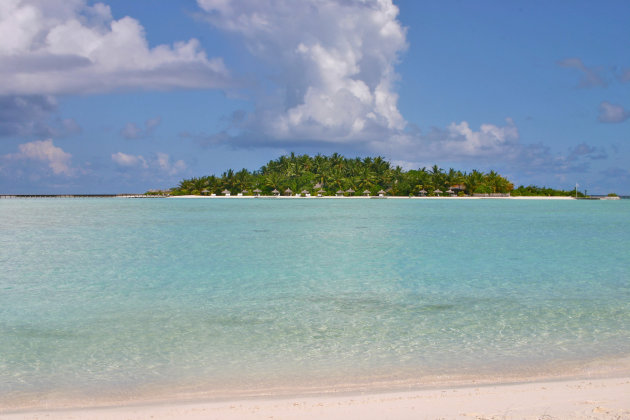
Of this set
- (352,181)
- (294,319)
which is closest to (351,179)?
(352,181)

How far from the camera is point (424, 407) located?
5.53 m

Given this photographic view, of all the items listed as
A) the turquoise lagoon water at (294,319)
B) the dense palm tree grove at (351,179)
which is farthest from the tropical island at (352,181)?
the turquoise lagoon water at (294,319)

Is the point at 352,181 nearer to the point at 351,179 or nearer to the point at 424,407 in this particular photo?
the point at 351,179

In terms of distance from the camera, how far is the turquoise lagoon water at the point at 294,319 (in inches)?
291

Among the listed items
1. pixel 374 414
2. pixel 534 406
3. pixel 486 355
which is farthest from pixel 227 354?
pixel 534 406

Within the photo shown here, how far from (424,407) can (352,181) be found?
13619 centimetres

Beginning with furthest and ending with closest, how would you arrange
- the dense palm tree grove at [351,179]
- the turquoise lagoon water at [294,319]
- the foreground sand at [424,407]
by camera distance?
1. the dense palm tree grove at [351,179]
2. the turquoise lagoon water at [294,319]
3. the foreground sand at [424,407]

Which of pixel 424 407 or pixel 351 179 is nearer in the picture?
pixel 424 407

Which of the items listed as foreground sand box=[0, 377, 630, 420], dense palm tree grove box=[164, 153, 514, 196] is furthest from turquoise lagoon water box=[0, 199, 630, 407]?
dense palm tree grove box=[164, 153, 514, 196]

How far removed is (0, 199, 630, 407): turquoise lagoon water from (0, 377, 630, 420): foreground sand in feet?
2.68

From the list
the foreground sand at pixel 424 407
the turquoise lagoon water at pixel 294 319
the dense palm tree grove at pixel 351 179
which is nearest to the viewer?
the foreground sand at pixel 424 407

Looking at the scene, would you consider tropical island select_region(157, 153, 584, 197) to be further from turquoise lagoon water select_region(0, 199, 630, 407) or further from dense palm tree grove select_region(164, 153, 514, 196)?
turquoise lagoon water select_region(0, 199, 630, 407)

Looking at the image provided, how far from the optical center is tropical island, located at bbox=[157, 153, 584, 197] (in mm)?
136625

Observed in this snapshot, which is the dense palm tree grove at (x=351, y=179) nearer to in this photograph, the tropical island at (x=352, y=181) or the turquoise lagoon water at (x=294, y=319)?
the tropical island at (x=352, y=181)
